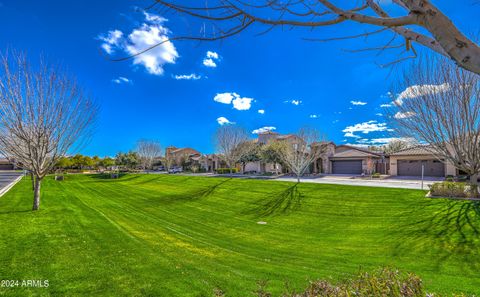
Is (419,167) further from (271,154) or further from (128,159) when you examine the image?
(128,159)

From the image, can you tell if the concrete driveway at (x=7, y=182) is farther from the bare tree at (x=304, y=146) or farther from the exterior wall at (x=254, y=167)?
the exterior wall at (x=254, y=167)

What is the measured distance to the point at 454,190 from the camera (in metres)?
14.1

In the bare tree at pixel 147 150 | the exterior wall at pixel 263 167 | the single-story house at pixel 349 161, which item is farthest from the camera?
the bare tree at pixel 147 150

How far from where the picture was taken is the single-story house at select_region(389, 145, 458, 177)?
95.1 feet

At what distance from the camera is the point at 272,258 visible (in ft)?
24.5

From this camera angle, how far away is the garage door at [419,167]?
2923cm

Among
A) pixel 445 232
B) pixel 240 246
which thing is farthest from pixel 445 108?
pixel 240 246

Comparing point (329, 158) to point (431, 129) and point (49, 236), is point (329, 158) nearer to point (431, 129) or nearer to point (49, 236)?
point (431, 129)

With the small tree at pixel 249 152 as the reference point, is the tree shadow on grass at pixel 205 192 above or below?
below

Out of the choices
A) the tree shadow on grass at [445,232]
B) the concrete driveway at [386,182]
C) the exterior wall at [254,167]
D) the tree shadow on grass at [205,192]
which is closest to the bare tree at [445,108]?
the tree shadow on grass at [445,232]

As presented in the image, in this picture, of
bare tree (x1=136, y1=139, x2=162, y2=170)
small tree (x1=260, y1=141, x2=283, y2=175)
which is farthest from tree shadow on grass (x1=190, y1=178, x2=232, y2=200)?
bare tree (x1=136, y1=139, x2=162, y2=170)

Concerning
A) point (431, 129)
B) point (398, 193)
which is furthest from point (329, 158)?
point (431, 129)

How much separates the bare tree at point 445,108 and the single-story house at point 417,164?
2162 cm

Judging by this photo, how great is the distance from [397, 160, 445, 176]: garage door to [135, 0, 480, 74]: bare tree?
112ft
